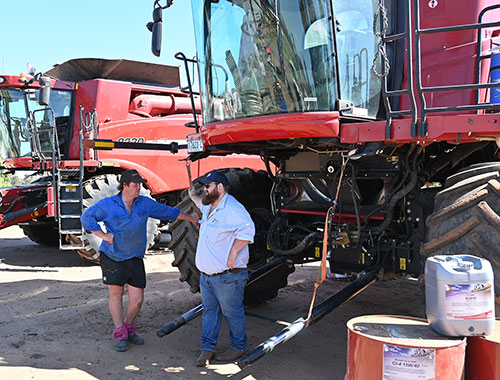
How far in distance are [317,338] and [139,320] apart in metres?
1.78

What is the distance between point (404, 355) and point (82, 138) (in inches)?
274

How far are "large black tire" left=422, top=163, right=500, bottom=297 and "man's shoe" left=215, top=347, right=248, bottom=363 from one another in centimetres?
163

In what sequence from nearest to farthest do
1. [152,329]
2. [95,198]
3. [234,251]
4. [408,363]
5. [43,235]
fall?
[408,363], [234,251], [152,329], [95,198], [43,235]

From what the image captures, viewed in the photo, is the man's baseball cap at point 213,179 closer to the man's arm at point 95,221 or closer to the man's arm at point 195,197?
the man's arm at point 195,197

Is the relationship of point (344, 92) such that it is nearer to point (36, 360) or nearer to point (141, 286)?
point (141, 286)

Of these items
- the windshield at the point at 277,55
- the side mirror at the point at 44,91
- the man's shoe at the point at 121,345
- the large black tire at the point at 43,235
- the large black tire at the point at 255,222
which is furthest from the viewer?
the large black tire at the point at 43,235

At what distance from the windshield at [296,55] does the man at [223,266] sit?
2.59 feet

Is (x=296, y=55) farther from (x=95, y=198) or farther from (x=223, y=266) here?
(x=95, y=198)

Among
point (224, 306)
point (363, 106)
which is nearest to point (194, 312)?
point (224, 306)

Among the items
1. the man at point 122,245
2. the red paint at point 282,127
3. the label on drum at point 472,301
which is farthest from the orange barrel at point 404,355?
the man at point 122,245

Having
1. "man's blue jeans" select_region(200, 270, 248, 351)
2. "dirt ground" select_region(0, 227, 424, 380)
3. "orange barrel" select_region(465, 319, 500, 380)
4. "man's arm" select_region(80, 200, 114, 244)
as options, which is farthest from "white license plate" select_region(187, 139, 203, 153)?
"orange barrel" select_region(465, 319, 500, 380)

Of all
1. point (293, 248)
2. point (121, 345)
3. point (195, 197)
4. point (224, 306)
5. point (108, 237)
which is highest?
point (195, 197)

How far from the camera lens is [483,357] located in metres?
2.45

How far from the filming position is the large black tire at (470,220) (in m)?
2.88
